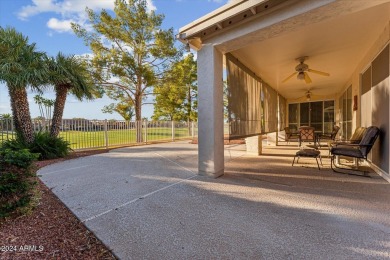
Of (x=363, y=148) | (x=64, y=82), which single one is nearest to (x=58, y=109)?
(x=64, y=82)

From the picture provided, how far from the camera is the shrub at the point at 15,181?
2.40 metres

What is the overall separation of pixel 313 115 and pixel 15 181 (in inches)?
597

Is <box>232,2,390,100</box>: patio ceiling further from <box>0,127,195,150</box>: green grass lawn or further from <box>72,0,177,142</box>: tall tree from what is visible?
<box>72,0,177,142</box>: tall tree

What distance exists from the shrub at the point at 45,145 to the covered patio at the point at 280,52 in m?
5.28

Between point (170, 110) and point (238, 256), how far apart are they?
54.7 ft

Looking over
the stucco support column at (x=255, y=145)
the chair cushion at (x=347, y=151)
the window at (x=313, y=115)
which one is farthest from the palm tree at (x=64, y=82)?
the window at (x=313, y=115)

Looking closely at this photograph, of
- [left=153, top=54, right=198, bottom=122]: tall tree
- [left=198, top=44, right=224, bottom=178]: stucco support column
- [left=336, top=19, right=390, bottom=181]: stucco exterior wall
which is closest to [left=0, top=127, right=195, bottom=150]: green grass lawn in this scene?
[left=153, top=54, right=198, bottom=122]: tall tree

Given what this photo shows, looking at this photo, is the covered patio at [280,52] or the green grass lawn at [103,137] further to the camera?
→ the green grass lawn at [103,137]

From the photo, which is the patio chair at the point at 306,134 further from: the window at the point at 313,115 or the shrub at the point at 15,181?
the shrub at the point at 15,181

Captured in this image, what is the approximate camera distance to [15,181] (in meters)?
2.46

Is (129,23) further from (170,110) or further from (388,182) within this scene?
(388,182)

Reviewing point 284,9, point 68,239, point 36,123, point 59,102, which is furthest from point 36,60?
point 284,9

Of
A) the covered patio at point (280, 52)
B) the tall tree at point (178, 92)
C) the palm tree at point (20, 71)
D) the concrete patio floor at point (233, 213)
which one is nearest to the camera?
the concrete patio floor at point (233, 213)

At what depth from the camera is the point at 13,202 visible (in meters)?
2.48
